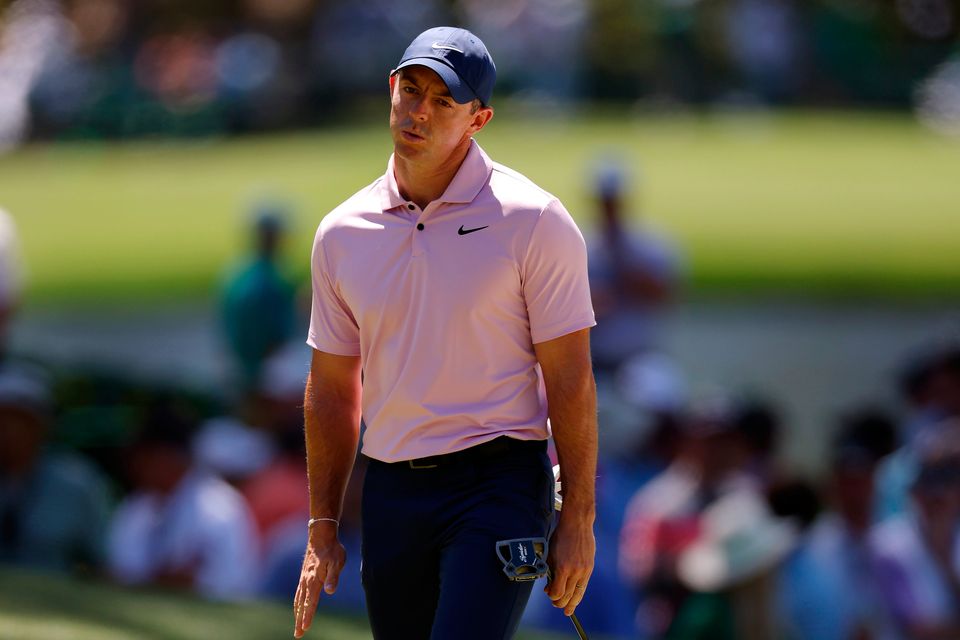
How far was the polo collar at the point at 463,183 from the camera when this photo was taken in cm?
363

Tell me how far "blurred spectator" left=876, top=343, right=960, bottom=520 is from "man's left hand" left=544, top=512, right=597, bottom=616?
3.24 meters

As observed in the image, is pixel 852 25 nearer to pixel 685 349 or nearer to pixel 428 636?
pixel 685 349

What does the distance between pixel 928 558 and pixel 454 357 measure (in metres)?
3.44

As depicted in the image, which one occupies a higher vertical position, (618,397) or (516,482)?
(516,482)

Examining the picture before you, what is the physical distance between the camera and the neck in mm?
3672

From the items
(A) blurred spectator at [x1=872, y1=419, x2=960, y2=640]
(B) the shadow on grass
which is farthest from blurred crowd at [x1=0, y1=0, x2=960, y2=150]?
(B) the shadow on grass

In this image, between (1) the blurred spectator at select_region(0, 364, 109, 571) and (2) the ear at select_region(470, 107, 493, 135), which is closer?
(2) the ear at select_region(470, 107, 493, 135)

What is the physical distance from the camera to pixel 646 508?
24.1 feet

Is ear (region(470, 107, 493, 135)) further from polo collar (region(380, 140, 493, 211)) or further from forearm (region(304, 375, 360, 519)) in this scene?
forearm (region(304, 375, 360, 519))

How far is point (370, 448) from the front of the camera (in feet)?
12.5

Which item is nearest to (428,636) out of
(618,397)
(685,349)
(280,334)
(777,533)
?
(777,533)

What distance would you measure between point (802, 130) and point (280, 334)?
40.4ft

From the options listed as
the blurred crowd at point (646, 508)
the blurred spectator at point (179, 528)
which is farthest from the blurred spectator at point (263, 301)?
the blurred spectator at point (179, 528)

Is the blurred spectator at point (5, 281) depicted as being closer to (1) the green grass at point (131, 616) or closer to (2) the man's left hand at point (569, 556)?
(1) the green grass at point (131, 616)
